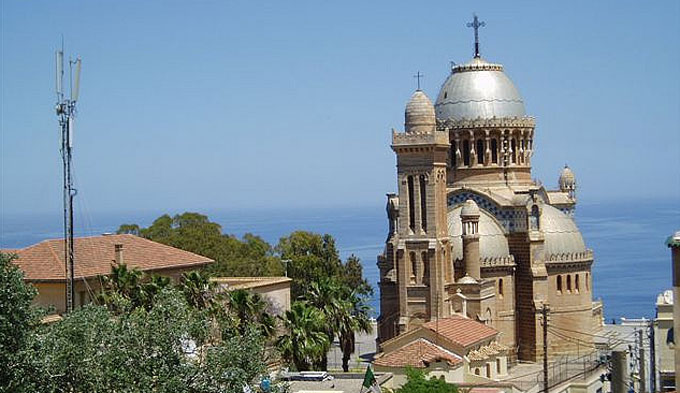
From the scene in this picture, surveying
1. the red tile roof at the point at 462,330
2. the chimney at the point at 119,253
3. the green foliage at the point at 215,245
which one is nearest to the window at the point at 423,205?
the red tile roof at the point at 462,330

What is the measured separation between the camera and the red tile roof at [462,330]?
4925 centimetres

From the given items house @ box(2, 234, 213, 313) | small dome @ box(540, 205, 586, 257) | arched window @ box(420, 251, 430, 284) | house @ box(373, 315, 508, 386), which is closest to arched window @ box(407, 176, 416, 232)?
arched window @ box(420, 251, 430, 284)

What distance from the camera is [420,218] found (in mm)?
57094

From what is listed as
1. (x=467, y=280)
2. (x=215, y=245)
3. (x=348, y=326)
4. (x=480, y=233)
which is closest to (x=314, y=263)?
(x=215, y=245)

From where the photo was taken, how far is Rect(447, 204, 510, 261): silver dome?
59.4 m

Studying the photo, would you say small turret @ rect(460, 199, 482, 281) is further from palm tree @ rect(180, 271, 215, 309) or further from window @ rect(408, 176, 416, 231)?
palm tree @ rect(180, 271, 215, 309)

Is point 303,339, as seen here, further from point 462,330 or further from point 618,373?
point 618,373

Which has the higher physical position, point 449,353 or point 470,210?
point 470,210

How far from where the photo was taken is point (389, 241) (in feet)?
205

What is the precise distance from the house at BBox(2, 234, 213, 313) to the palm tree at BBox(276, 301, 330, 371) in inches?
284

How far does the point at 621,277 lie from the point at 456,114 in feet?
430

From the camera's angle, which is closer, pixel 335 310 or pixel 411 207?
pixel 335 310

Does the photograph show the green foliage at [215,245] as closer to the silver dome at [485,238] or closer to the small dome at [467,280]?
the silver dome at [485,238]

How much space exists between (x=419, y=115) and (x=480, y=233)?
6931mm
